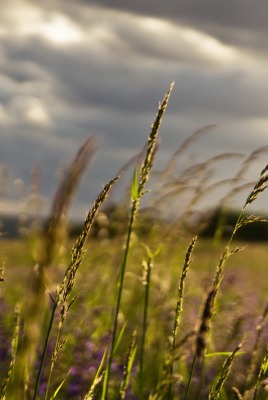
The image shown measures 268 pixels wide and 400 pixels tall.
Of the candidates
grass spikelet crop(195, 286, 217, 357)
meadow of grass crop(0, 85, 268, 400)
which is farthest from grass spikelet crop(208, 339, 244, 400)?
grass spikelet crop(195, 286, 217, 357)

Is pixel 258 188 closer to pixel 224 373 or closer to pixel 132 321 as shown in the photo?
pixel 224 373

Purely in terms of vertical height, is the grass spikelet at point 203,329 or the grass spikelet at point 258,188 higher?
the grass spikelet at point 258,188

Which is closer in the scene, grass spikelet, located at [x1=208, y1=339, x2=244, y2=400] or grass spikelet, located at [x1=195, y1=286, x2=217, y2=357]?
grass spikelet, located at [x1=195, y1=286, x2=217, y2=357]

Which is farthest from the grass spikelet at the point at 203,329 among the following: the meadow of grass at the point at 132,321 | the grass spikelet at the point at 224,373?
the grass spikelet at the point at 224,373

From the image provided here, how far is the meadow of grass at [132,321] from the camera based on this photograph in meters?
1.55

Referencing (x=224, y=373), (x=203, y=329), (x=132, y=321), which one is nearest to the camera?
(x=203, y=329)

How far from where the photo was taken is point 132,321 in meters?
5.60

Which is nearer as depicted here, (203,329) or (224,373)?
(203,329)

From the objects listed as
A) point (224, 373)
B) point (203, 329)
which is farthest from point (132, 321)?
point (203, 329)

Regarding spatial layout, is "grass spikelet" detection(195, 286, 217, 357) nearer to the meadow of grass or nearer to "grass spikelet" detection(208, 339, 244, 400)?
the meadow of grass

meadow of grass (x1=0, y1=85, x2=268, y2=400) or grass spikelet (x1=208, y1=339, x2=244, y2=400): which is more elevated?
meadow of grass (x1=0, y1=85, x2=268, y2=400)

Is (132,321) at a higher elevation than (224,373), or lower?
higher

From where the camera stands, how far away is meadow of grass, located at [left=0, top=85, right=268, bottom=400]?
1546 millimetres

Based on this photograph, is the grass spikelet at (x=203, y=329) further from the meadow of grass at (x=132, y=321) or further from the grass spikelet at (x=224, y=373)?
the grass spikelet at (x=224, y=373)
